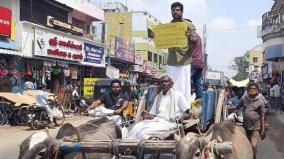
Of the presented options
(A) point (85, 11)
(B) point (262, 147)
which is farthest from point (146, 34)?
(B) point (262, 147)

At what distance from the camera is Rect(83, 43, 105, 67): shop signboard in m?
32.0

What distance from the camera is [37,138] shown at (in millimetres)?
4844

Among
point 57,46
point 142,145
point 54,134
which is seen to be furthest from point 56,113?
point 142,145

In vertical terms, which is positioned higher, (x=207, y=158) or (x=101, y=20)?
(x=101, y=20)

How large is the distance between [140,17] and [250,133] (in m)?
45.7

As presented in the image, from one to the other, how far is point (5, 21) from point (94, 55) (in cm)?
1280

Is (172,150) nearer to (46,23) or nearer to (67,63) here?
(46,23)

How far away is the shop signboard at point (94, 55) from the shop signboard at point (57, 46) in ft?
3.92

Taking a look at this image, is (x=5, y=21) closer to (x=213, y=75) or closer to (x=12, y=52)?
(x=12, y=52)

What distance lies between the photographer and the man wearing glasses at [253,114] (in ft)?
25.7

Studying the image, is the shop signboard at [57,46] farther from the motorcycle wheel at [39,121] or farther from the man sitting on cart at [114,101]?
the man sitting on cart at [114,101]

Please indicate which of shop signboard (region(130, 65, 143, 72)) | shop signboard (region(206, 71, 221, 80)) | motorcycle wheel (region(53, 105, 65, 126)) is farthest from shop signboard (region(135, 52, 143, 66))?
motorcycle wheel (region(53, 105, 65, 126))

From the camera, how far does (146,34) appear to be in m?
53.0

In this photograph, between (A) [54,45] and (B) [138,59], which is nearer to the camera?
(A) [54,45]
